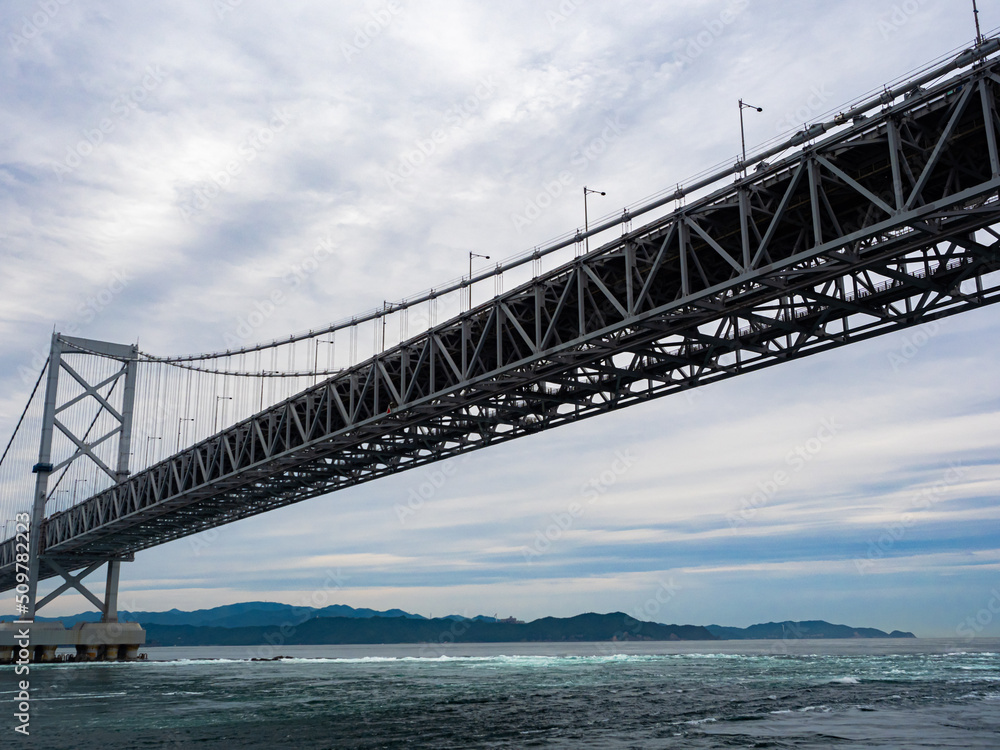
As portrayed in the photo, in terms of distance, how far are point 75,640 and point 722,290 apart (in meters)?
78.9

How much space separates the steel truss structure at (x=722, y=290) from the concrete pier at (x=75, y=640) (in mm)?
42665

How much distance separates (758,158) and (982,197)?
Answer: 5.90 metres

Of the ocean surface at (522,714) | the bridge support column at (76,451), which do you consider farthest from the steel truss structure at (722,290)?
the bridge support column at (76,451)

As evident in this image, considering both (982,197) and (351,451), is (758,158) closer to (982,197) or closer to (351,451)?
(982,197)

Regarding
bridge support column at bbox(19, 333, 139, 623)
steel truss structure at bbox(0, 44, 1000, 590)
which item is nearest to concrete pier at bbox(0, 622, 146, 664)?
bridge support column at bbox(19, 333, 139, 623)

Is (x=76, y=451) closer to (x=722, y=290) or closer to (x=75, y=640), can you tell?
(x=75, y=640)

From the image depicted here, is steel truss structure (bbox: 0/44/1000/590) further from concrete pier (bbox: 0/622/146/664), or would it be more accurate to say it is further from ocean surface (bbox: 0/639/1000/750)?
concrete pier (bbox: 0/622/146/664)

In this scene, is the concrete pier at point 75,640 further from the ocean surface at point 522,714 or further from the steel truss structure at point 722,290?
the steel truss structure at point 722,290

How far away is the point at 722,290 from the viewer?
2364 cm

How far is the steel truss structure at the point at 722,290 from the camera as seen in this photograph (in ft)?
67.7

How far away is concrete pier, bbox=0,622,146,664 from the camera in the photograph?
250 feet

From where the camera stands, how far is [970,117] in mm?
20234

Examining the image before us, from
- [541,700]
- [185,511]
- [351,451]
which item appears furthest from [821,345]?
[185,511]

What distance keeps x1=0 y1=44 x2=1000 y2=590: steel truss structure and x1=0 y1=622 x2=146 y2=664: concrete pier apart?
140ft
